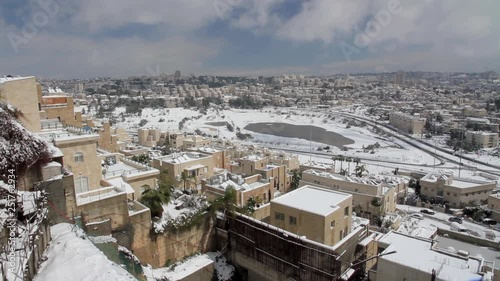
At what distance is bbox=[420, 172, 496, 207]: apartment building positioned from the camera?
2997 centimetres

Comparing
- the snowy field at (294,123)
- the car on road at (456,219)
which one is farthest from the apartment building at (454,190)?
the snowy field at (294,123)

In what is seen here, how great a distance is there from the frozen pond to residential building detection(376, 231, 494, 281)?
163 ft

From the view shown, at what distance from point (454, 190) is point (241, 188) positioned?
72.1 ft

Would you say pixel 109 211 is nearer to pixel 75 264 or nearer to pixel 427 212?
pixel 75 264

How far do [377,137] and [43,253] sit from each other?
68.1m

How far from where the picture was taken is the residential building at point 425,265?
8.93m

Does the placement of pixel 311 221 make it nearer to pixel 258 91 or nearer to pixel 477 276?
pixel 477 276

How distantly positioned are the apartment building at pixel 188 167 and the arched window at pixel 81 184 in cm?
800

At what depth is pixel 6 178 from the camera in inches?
315

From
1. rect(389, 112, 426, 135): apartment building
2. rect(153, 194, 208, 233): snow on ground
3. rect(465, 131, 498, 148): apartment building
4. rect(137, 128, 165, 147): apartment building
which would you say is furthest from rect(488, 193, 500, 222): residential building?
rect(389, 112, 426, 135): apartment building

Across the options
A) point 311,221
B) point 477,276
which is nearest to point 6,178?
point 311,221

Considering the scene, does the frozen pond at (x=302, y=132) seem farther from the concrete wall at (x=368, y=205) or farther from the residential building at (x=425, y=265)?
the residential building at (x=425, y=265)

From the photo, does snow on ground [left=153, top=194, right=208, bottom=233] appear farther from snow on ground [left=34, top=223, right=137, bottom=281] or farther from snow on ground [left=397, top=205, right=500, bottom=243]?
snow on ground [left=397, top=205, right=500, bottom=243]

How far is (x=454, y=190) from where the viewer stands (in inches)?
1185
